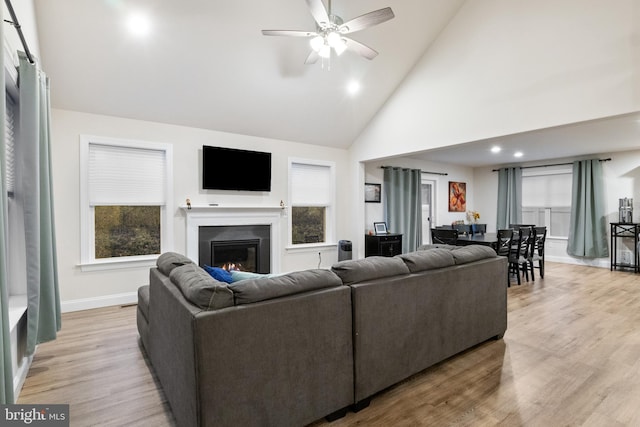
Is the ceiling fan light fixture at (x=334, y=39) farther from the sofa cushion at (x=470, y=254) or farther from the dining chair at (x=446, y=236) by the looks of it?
the dining chair at (x=446, y=236)

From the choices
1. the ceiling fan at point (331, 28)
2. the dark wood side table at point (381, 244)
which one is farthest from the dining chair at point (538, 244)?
the ceiling fan at point (331, 28)

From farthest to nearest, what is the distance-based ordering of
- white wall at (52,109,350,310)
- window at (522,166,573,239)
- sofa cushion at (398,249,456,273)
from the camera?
window at (522,166,573,239) → white wall at (52,109,350,310) → sofa cushion at (398,249,456,273)

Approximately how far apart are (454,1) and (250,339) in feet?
16.0

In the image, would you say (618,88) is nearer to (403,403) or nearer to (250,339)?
(403,403)

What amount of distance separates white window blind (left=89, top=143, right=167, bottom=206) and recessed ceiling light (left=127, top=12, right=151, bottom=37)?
149cm

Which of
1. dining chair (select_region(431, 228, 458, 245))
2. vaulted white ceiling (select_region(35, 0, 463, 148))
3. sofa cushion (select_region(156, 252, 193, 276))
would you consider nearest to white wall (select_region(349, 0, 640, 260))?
vaulted white ceiling (select_region(35, 0, 463, 148))

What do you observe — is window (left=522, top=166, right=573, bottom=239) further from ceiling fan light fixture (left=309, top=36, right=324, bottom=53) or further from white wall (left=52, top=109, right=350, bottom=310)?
ceiling fan light fixture (left=309, top=36, right=324, bottom=53)

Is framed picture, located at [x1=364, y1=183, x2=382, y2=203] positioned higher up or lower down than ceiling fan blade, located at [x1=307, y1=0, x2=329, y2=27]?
lower down

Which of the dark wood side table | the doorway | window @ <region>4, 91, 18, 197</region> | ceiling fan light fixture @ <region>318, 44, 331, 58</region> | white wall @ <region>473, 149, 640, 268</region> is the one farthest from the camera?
the doorway

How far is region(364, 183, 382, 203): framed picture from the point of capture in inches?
260

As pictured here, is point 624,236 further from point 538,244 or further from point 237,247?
point 237,247

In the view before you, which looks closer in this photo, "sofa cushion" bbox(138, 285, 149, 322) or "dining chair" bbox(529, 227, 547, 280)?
"sofa cushion" bbox(138, 285, 149, 322)

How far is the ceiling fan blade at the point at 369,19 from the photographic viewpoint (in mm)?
2660

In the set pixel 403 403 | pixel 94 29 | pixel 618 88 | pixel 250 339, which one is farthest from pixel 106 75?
pixel 618 88
